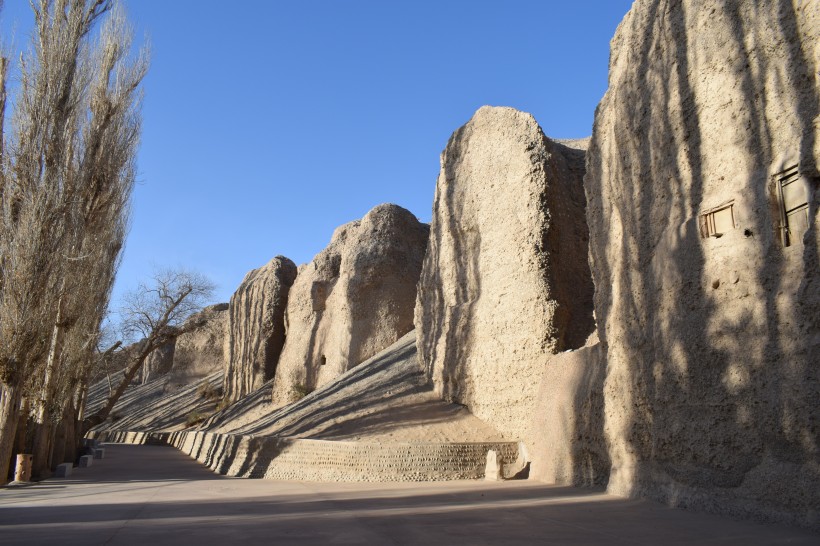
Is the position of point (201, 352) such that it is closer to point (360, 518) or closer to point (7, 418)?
point (7, 418)

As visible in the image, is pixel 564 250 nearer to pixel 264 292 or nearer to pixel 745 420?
pixel 745 420

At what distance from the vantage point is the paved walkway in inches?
176

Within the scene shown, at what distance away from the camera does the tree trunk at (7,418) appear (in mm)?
9977

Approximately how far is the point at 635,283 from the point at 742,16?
2879 mm

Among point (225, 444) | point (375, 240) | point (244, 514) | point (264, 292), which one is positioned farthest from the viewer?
point (264, 292)

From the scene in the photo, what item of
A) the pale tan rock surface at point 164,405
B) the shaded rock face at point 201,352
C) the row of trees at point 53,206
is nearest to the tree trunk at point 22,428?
the row of trees at point 53,206

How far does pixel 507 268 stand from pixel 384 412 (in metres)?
3.84

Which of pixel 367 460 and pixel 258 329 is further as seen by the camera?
pixel 258 329

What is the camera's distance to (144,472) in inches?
518

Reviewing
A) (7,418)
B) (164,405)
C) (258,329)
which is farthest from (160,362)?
(7,418)

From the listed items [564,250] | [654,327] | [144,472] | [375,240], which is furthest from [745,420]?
[375,240]

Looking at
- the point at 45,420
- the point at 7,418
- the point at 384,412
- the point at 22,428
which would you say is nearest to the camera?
the point at 7,418

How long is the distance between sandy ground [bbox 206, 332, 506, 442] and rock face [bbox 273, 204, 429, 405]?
2.88 m

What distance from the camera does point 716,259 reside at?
607 cm
